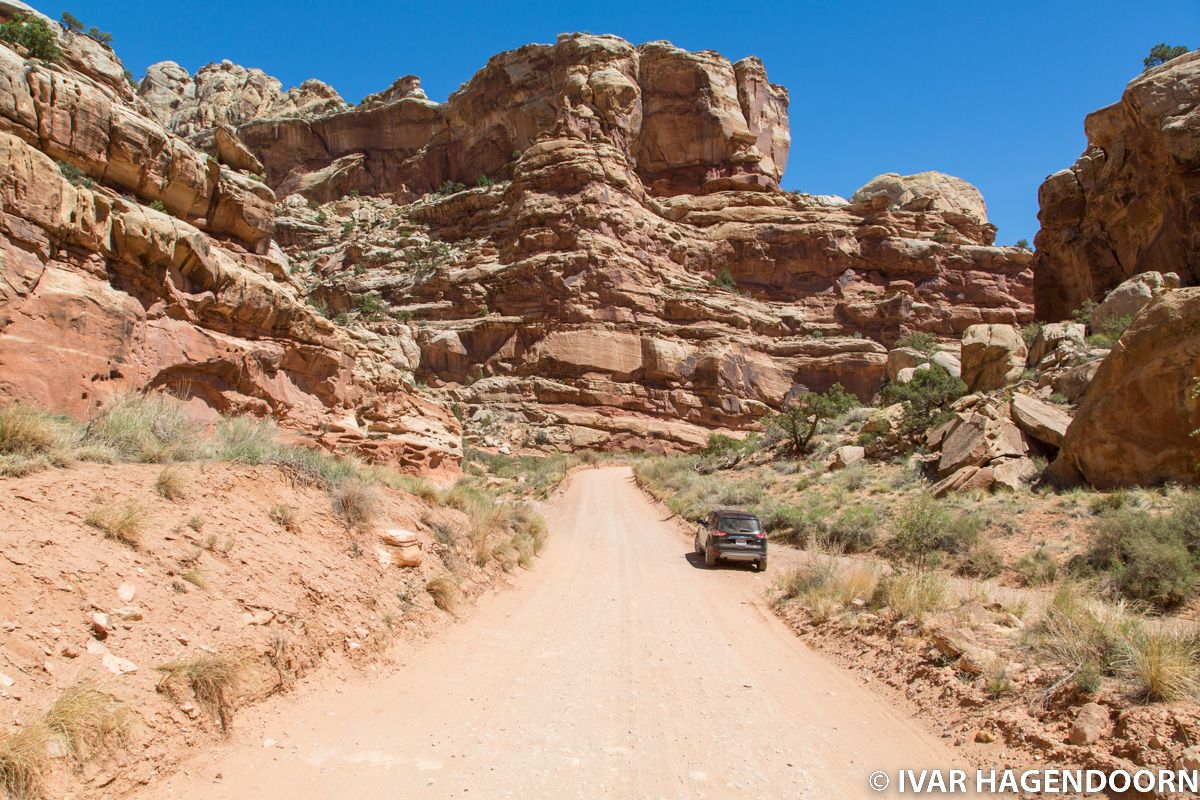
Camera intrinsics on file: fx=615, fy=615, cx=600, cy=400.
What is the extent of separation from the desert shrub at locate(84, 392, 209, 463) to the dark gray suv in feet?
36.3

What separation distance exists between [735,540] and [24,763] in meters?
13.5

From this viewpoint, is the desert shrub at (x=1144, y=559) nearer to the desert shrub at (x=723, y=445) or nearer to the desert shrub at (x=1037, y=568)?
the desert shrub at (x=1037, y=568)

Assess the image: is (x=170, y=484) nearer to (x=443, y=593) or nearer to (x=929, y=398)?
(x=443, y=593)

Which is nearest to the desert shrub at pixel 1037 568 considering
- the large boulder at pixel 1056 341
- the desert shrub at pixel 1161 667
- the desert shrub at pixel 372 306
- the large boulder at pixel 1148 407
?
the large boulder at pixel 1148 407

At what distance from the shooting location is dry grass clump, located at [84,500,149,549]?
5.45 m

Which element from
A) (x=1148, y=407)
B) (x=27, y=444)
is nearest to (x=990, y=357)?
(x=1148, y=407)

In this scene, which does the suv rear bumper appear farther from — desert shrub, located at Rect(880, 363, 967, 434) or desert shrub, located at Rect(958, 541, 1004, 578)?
desert shrub, located at Rect(880, 363, 967, 434)

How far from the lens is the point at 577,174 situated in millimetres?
60750

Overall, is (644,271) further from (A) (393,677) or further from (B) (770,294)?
(A) (393,677)

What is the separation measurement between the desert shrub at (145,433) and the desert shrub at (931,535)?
13.2m

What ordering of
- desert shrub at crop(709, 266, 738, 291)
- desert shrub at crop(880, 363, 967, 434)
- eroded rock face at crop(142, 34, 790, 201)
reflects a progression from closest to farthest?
desert shrub at crop(880, 363, 967, 434), desert shrub at crop(709, 266, 738, 291), eroded rock face at crop(142, 34, 790, 201)

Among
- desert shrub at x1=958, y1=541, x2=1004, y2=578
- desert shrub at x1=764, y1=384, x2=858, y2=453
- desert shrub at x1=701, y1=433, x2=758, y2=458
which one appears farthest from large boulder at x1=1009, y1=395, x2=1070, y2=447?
desert shrub at x1=701, y1=433, x2=758, y2=458

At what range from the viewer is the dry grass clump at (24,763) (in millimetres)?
3328

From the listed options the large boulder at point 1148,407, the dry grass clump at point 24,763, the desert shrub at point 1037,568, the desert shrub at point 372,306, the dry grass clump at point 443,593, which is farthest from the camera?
the desert shrub at point 372,306
